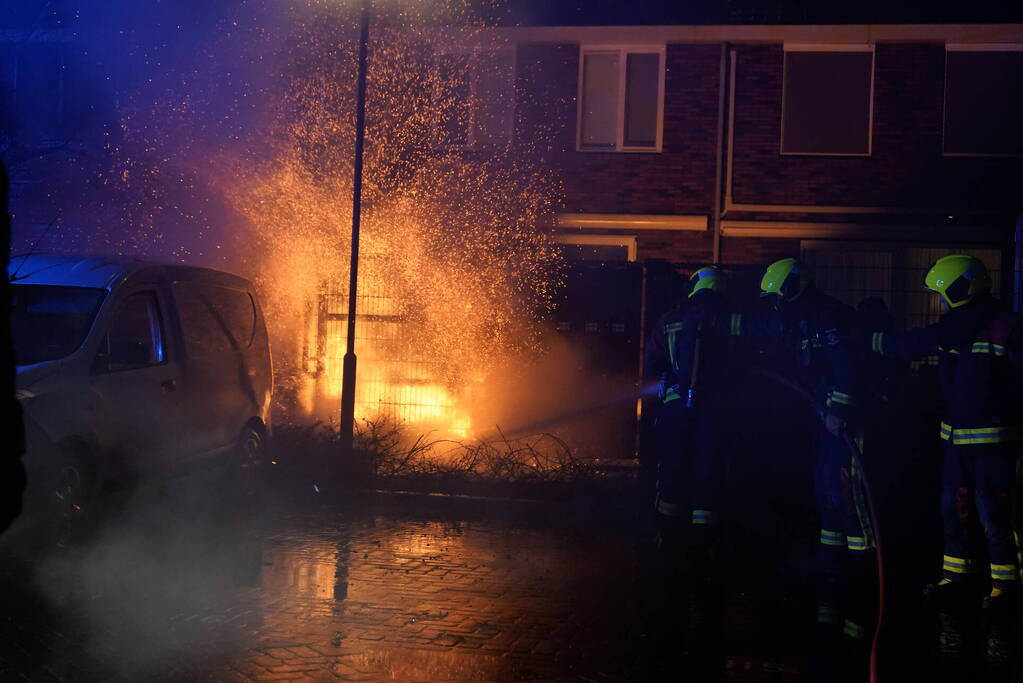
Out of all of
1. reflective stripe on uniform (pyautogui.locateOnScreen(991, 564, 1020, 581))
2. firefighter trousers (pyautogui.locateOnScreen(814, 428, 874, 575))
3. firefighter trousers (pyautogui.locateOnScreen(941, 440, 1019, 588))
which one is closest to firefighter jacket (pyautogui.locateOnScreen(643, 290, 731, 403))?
firefighter trousers (pyautogui.locateOnScreen(814, 428, 874, 575))

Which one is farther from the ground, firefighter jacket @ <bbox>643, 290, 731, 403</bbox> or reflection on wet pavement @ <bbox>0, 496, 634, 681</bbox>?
firefighter jacket @ <bbox>643, 290, 731, 403</bbox>

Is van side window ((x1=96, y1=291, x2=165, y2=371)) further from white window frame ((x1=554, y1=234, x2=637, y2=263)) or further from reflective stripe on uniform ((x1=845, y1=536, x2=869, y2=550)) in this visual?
white window frame ((x1=554, y1=234, x2=637, y2=263))

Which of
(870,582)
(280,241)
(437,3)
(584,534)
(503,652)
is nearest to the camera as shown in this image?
(503,652)

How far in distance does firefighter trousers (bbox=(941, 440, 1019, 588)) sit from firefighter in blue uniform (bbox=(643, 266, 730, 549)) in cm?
155

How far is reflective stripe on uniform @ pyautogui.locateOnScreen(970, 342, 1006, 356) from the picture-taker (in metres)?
6.64

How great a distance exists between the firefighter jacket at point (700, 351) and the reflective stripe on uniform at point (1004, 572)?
2.10 m

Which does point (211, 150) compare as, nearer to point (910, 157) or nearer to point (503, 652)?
point (910, 157)

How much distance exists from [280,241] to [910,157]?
928 cm

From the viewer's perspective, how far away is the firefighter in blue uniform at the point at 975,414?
21.8 ft

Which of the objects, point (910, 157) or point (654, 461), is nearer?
point (654, 461)

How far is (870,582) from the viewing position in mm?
7281

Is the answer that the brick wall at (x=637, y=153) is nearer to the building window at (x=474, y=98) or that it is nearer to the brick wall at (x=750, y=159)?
the brick wall at (x=750, y=159)

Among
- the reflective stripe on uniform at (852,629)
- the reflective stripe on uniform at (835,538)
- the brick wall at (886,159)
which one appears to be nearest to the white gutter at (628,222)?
the brick wall at (886,159)

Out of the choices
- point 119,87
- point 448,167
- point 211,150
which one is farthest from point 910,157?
point 119,87
